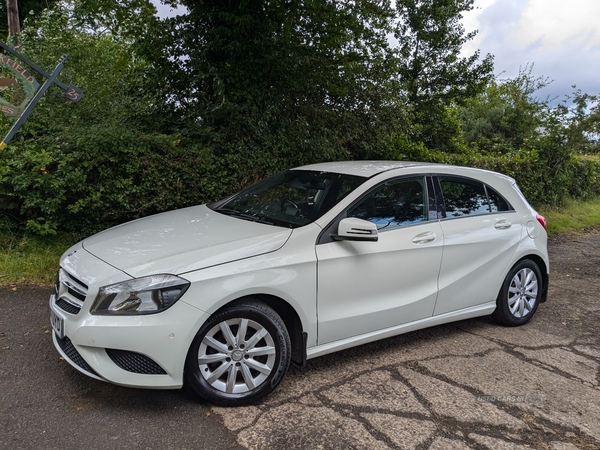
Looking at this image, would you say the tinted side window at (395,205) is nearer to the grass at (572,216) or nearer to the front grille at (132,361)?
the front grille at (132,361)

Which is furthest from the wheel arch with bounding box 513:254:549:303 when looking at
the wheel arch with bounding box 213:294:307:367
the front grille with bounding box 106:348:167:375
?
the front grille with bounding box 106:348:167:375

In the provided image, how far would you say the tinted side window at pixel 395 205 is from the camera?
3.97 metres

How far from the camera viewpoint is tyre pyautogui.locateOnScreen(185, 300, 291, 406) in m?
3.12

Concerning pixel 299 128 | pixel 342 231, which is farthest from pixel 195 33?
pixel 342 231

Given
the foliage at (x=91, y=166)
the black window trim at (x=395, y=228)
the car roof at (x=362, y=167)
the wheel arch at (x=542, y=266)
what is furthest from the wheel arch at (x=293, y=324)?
the foliage at (x=91, y=166)

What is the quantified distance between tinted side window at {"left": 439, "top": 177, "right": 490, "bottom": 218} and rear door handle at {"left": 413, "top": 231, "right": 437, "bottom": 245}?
323 millimetres

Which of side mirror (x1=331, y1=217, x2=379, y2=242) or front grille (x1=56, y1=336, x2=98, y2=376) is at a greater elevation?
side mirror (x1=331, y1=217, x2=379, y2=242)

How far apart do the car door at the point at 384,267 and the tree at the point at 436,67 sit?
36.0ft

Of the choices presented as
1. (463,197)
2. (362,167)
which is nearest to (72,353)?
(362,167)

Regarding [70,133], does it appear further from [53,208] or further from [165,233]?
[165,233]

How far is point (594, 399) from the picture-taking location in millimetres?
3631

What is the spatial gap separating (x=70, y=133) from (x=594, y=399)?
6287 millimetres

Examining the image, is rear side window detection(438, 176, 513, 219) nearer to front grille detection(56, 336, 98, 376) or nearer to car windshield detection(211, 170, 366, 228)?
car windshield detection(211, 170, 366, 228)

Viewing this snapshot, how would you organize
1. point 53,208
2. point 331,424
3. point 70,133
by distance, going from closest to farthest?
point 331,424 → point 53,208 → point 70,133
